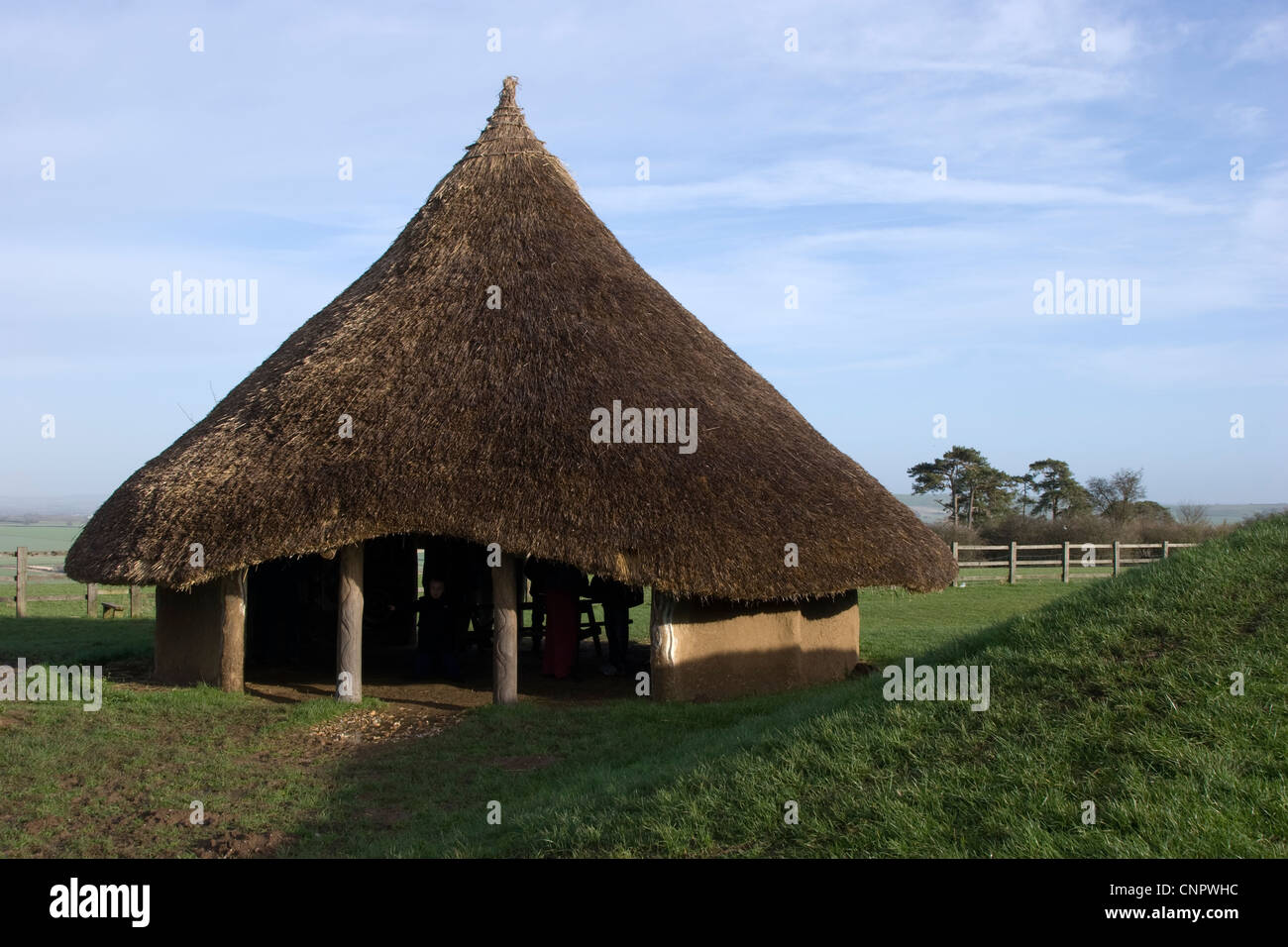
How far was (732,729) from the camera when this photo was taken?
9.12 m

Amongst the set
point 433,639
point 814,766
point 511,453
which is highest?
point 511,453

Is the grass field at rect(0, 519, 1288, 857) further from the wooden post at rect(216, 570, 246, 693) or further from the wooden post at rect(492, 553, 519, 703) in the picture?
the wooden post at rect(216, 570, 246, 693)

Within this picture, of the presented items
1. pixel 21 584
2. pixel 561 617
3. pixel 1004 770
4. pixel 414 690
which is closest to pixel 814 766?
pixel 1004 770

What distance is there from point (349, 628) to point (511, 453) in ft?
9.05

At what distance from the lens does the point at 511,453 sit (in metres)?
11.6

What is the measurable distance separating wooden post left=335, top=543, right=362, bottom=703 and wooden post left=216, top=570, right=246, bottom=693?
4.29 feet

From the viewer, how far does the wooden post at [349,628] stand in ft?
38.4

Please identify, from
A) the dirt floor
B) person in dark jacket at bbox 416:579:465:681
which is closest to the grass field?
the dirt floor

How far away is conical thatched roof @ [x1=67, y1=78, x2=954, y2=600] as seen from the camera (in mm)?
11156

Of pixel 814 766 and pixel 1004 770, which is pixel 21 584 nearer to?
pixel 814 766
